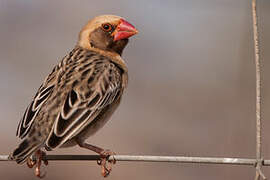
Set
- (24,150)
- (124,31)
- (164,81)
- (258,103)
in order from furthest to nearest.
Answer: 1. (164,81)
2. (124,31)
3. (24,150)
4. (258,103)

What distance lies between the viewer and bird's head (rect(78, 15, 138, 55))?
5.35 m

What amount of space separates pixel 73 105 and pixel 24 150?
522 millimetres

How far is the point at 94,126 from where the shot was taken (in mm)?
4574

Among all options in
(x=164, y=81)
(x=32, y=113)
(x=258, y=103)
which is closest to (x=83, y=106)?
(x=32, y=113)

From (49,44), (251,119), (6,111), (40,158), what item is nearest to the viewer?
(40,158)

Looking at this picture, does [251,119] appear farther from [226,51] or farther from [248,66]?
[226,51]

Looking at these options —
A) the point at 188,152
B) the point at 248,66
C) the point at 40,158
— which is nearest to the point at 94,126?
the point at 40,158

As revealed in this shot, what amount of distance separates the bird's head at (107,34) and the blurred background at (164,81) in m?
3.22

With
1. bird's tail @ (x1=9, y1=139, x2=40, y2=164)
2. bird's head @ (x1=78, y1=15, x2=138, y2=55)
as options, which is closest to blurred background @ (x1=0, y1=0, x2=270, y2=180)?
bird's head @ (x1=78, y1=15, x2=138, y2=55)

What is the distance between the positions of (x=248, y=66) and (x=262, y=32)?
1.03 metres

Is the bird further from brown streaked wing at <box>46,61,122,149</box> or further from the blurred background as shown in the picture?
the blurred background

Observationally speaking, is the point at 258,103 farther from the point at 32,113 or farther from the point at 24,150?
the point at 32,113

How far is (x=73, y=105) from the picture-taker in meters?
4.46

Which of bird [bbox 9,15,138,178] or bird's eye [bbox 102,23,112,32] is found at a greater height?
bird's eye [bbox 102,23,112,32]
